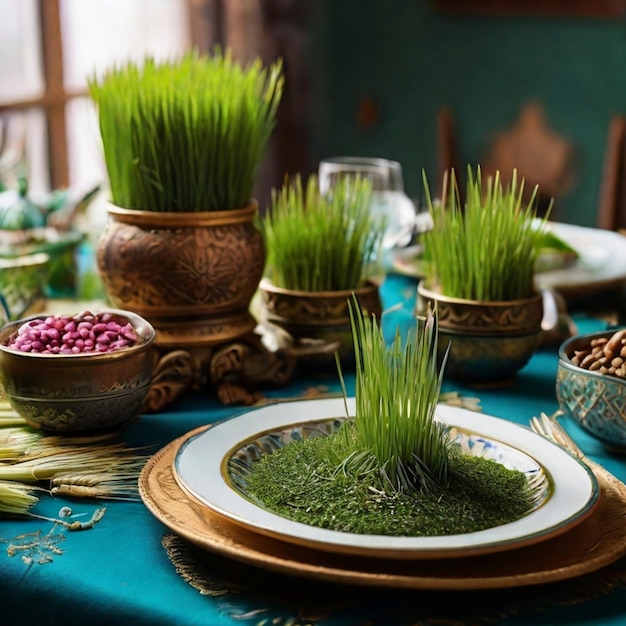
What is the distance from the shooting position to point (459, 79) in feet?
11.3

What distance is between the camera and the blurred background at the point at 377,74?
9.00 ft

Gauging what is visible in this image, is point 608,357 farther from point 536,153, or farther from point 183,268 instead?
point 536,153

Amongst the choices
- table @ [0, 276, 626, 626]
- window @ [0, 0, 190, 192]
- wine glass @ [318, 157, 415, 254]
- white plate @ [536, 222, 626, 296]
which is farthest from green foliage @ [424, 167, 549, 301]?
window @ [0, 0, 190, 192]

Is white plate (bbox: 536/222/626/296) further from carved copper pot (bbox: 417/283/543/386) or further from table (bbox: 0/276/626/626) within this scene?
table (bbox: 0/276/626/626)

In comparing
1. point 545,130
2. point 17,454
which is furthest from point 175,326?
point 545,130

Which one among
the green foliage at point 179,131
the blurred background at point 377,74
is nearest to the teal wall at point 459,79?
the blurred background at point 377,74

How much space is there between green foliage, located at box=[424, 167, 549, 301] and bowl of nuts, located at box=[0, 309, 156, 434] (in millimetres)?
361

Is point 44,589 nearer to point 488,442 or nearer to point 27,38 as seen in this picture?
point 488,442

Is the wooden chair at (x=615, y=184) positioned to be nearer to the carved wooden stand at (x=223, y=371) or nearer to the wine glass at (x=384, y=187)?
the wine glass at (x=384, y=187)

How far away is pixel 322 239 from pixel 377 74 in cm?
254

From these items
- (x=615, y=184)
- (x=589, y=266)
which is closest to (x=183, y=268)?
(x=589, y=266)

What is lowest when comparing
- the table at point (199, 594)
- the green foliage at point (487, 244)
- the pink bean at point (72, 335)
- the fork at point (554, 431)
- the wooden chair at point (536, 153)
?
the wooden chair at point (536, 153)

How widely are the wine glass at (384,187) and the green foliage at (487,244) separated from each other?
0.40ft

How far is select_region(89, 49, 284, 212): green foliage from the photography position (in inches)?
41.8
